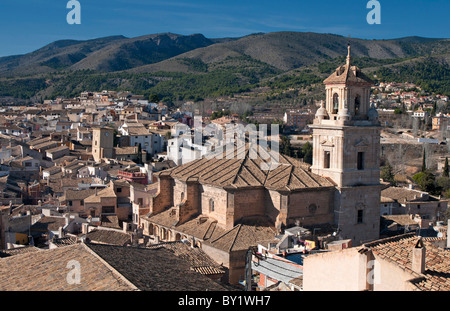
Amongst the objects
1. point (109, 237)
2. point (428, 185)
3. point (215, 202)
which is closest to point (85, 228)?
point (109, 237)

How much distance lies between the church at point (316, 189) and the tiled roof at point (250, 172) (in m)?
0.04

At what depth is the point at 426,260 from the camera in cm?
1179

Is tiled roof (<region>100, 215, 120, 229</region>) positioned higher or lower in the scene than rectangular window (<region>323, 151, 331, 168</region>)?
lower

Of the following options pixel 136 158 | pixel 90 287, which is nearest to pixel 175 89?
pixel 136 158

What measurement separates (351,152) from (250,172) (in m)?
4.28

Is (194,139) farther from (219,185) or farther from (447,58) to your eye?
(447,58)

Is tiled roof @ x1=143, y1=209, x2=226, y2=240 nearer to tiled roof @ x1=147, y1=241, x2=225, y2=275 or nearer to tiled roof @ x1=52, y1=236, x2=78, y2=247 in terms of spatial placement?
tiled roof @ x1=147, y1=241, x2=225, y2=275

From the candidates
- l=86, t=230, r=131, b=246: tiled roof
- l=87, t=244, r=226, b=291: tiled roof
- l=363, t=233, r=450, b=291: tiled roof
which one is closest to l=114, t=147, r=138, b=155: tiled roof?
l=86, t=230, r=131, b=246: tiled roof

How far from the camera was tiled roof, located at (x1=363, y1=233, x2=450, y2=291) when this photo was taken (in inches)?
396

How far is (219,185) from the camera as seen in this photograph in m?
22.7

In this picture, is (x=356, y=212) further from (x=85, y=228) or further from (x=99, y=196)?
(x=99, y=196)

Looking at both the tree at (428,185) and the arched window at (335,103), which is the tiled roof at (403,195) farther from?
the arched window at (335,103)

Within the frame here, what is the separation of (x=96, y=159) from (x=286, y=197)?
112ft

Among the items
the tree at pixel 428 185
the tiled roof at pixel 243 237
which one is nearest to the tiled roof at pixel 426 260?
the tiled roof at pixel 243 237
